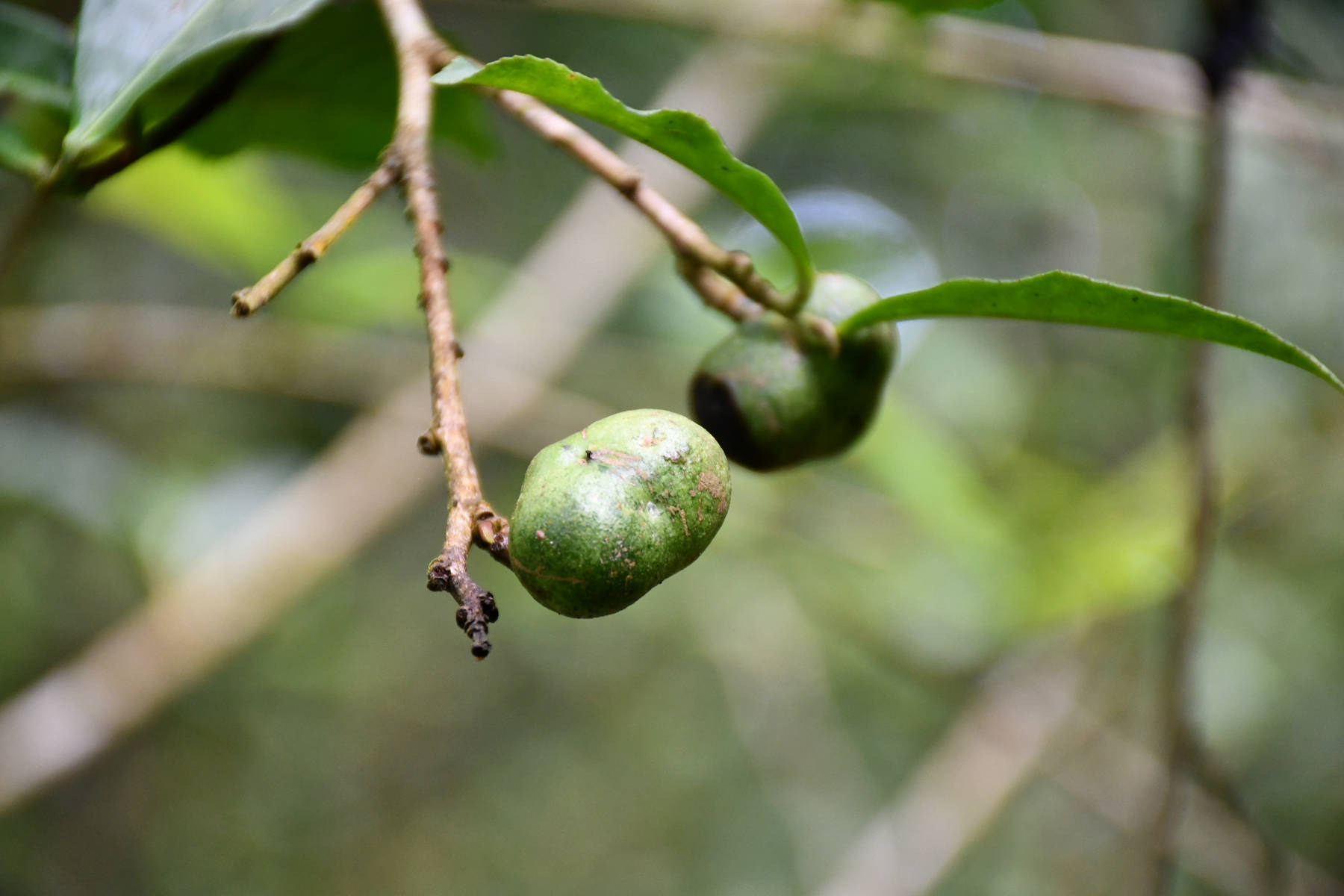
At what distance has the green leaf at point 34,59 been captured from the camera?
28.4 inches

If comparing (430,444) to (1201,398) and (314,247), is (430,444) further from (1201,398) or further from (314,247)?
(1201,398)

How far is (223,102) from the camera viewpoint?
71 centimetres

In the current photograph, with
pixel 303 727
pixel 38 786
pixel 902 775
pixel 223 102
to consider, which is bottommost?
pixel 902 775

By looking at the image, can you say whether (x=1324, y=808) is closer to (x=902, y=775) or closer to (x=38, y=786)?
(x=902, y=775)

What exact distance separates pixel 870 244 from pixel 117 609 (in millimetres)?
2274

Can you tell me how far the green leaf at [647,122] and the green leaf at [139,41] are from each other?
120 millimetres

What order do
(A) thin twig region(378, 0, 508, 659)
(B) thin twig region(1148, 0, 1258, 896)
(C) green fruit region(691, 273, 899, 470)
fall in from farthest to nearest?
(B) thin twig region(1148, 0, 1258, 896)
(C) green fruit region(691, 273, 899, 470)
(A) thin twig region(378, 0, 508, 659)

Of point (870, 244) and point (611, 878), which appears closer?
point (870, 244)

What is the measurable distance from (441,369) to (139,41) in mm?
318

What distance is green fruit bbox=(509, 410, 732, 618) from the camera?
468mm

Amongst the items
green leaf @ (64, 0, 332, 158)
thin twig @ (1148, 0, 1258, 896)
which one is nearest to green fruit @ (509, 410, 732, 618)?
green leaf @ (64, 0, 332, 158)

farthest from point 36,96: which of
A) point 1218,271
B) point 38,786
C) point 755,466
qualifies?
point 1218,271

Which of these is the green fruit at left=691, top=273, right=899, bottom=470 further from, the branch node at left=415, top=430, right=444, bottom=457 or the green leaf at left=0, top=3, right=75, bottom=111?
the green leaf at left=0, top=3, right=75, bottom=111

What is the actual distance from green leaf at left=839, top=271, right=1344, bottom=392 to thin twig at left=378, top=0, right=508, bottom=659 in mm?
259
